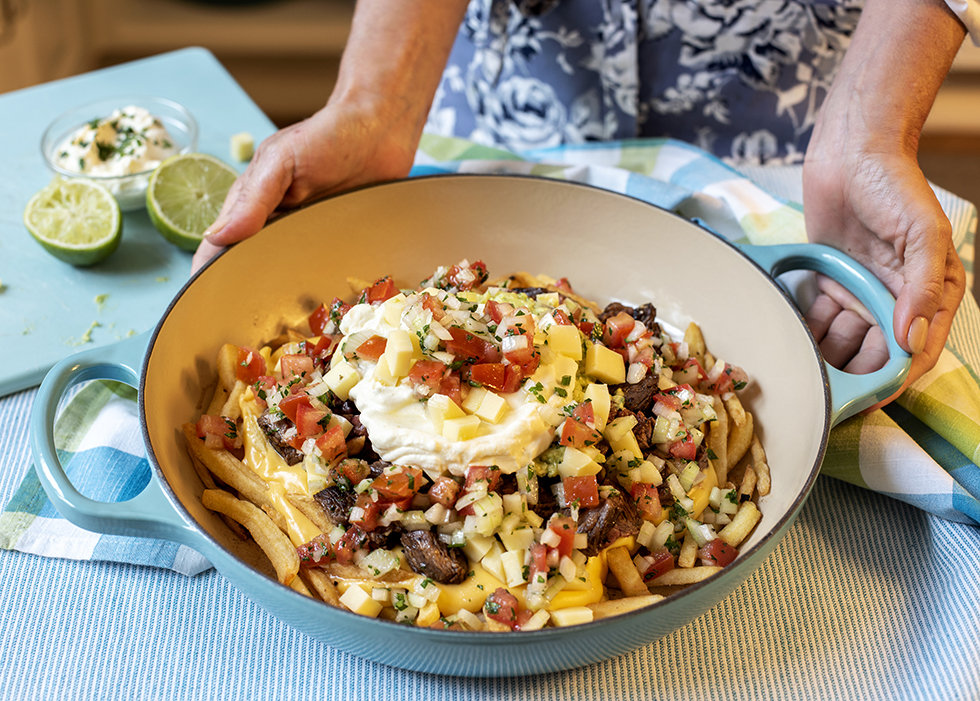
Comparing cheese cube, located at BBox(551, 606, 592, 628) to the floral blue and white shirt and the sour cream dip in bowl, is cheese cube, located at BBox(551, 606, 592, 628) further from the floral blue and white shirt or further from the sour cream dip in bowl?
the floral blue and white shirt

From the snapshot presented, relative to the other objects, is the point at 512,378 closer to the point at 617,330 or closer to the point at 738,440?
the point at 617,330

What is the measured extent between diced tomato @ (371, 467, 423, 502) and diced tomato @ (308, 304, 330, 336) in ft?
3.05

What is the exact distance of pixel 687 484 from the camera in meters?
2.53

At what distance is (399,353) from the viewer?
2.37m

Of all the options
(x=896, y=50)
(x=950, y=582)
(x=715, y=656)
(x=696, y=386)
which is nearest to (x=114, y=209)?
(x=696, y=386)

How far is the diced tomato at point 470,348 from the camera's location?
2.48 meters

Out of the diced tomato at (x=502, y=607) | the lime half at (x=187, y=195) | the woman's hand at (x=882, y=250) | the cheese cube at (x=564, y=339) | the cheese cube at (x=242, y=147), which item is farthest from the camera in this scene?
the cheese cube at (x=242, y=147)

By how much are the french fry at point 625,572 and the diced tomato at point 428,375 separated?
0.71 metres

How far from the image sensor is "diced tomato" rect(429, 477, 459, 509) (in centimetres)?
229

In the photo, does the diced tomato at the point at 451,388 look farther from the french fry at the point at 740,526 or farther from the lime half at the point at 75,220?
the lime half at the point at 75,220

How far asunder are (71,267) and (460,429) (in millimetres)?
2378

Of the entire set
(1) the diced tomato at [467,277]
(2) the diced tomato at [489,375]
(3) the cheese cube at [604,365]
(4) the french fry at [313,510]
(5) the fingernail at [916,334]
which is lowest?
(4) the french fry at [313,510]

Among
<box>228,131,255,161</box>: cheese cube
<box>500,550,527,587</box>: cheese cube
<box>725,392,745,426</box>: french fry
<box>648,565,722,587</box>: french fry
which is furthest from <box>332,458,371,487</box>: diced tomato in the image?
<box>228,131,255,161</box>: cheese cube

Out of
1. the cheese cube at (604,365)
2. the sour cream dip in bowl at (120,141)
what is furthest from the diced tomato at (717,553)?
the sour cream dip in bowl at (120,141)
